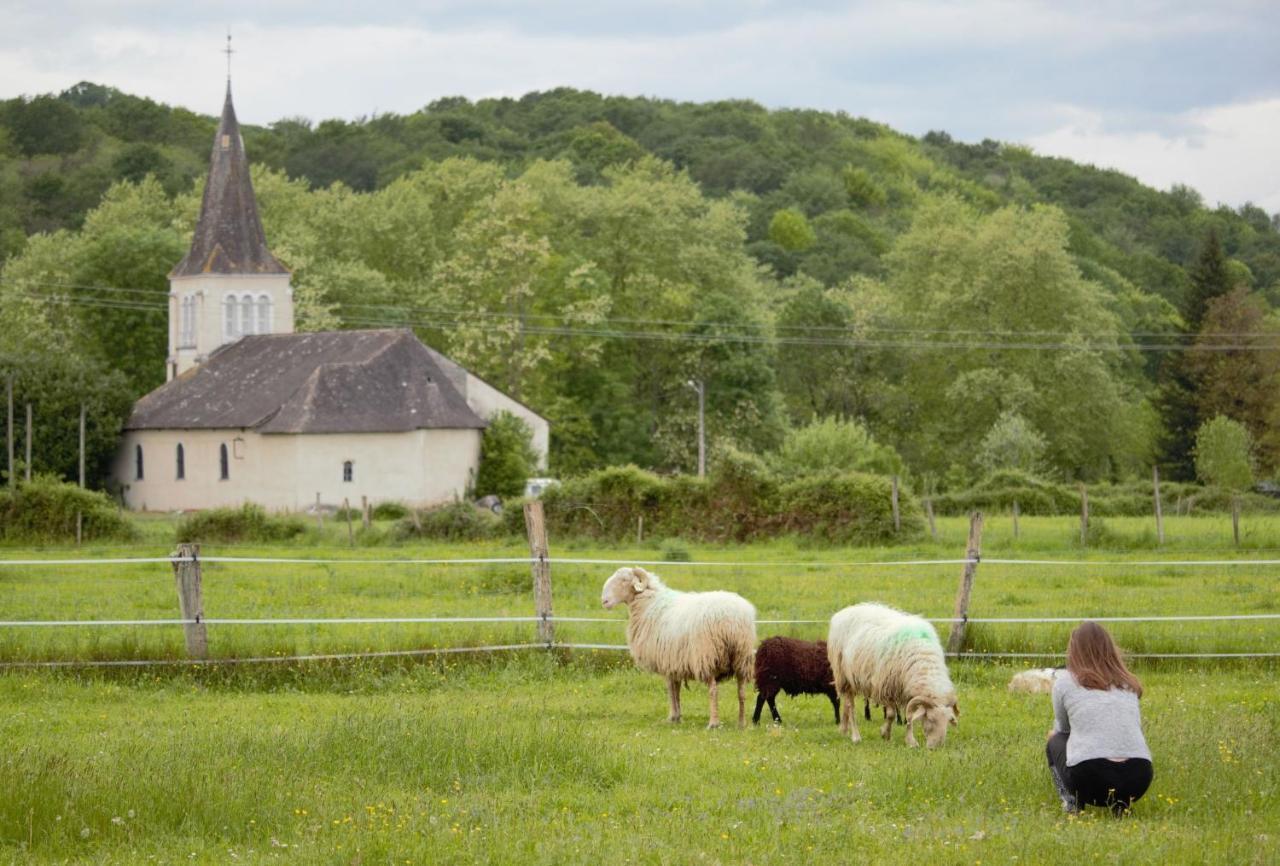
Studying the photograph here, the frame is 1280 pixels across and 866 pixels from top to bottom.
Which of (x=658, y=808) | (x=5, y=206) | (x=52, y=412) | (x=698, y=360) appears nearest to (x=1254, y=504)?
(x=698, y=360)

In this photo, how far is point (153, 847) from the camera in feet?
31.1

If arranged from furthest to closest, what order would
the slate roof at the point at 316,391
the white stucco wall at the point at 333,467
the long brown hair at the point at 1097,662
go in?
the slate roof at the point at 316,391 → the white stucco wall at the point at 333,467 → the long brown hair at the point at 1097,662

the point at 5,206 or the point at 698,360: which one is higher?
the point at 5,206

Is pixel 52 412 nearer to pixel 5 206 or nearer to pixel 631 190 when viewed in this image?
pixel 631 190

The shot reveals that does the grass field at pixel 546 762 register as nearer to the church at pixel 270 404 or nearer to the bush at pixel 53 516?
the bush at pixel 53 516

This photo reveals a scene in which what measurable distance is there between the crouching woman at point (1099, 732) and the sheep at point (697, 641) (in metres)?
4.32

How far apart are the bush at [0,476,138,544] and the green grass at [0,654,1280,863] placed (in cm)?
2622

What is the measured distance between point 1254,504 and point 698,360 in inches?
1298

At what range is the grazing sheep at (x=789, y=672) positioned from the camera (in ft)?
46.4

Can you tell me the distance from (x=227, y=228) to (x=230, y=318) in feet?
13.1

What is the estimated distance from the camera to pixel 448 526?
130 feet

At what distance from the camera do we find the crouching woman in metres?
9.84

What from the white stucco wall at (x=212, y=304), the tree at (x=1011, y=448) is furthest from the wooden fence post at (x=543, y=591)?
the white stucco wall at (x=212, y=304)

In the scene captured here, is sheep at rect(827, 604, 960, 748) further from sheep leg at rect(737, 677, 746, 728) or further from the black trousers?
the black trousers
